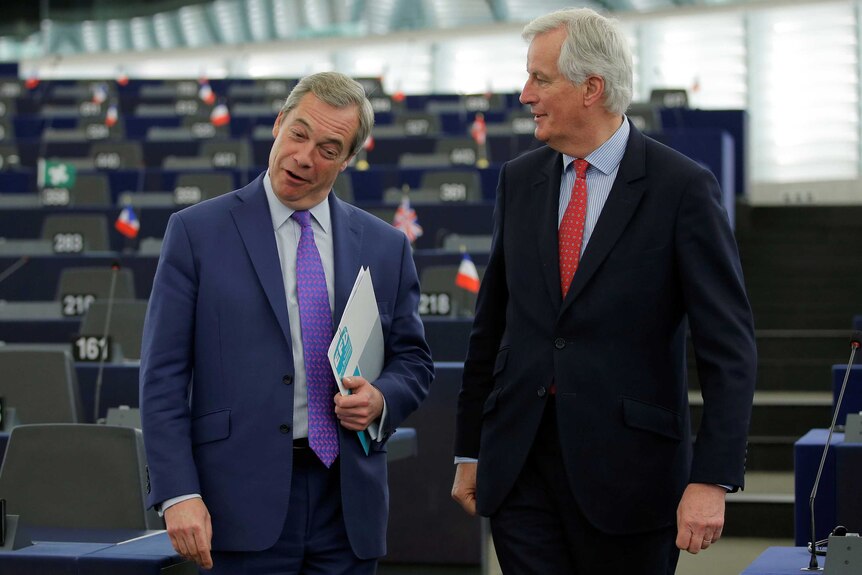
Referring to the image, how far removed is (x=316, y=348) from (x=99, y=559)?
67 cm

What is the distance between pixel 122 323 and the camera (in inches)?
211

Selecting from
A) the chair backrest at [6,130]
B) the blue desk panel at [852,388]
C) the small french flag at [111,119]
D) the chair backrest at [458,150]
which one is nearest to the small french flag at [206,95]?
the small french flag at [111,119]

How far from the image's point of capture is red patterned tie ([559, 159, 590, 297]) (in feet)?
7.54

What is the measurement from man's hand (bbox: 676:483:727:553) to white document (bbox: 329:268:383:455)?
1.66ft

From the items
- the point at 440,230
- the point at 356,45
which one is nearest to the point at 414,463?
the point at 440,230

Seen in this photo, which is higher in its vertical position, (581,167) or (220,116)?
(220,116)

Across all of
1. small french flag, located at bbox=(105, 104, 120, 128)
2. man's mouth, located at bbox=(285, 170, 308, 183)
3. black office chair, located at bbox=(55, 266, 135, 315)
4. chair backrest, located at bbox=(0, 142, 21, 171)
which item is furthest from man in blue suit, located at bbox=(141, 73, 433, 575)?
small french flag, located at bbox=(105, 104, 120, 128)

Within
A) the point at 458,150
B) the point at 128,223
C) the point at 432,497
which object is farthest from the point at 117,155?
the point at 432,497

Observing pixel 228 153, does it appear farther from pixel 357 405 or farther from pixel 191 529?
pixel 191 529

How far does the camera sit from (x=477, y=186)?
841 cm

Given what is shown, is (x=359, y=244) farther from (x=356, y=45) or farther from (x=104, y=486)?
(x=356, y=45)

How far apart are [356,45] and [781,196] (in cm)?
524

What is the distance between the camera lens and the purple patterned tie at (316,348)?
7.39ft

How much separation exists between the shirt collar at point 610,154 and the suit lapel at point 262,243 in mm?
494
